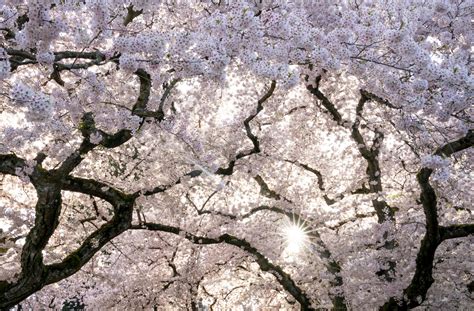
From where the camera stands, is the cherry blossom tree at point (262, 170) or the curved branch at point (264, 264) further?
the curved branch at point (264, 264)

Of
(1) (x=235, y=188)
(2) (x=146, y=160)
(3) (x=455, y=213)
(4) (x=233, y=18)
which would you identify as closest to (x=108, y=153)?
(2) (x=146, y=160)

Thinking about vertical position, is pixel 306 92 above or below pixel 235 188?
above

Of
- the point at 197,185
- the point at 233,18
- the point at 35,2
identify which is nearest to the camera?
the point at 35,2

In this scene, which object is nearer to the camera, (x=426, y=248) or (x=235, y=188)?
(x=426, y=248)

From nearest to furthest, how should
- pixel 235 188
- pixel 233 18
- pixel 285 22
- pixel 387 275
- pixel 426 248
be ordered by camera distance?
pixel 233 18 → pixel 285 22 → pixel 426 248 → pixel 387 275 → pixel 235 188

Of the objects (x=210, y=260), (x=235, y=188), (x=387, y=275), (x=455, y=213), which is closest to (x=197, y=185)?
(x=235, y=188)

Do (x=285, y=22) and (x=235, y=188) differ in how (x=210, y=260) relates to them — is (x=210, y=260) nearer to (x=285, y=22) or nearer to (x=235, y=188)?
(x=235, y=188)

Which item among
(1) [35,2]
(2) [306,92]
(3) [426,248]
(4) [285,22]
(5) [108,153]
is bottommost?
(1) [35,2]

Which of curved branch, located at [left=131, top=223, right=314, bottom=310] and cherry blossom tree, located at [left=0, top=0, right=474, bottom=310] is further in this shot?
curved branch, located at [left=131, top=223, right=314, bottom=310]
